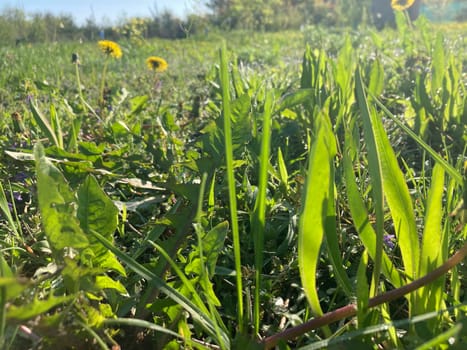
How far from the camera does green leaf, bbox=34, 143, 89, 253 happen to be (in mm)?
550

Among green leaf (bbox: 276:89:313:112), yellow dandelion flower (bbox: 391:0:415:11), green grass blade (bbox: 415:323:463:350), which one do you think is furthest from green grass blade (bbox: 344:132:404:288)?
yellow dandelion flower (bbox: 391:0:415:11)

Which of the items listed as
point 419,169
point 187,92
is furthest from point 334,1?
point 419,169

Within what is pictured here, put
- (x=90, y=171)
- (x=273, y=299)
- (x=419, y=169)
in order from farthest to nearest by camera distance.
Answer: (x=419, y=169), (x=90, y=171), (x=273, y=299)

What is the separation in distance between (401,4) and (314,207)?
3.49m

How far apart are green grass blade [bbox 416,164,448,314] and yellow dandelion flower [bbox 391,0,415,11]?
3139mm

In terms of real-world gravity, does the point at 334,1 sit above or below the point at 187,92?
above

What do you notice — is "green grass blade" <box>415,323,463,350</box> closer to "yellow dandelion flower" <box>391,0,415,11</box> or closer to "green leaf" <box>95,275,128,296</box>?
"green leaf" <box>95,275,128,296</box>

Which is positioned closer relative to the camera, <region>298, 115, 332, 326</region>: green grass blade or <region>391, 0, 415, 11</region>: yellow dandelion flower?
<region>298, 115, 332, 326</region>: green grass blade

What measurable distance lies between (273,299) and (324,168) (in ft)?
1.11

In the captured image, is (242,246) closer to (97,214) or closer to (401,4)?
(97,214)

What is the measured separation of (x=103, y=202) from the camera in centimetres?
68

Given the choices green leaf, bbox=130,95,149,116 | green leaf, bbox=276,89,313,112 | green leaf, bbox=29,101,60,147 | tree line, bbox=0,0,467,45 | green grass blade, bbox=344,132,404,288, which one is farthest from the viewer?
tree line, bbox=0,0,467,45

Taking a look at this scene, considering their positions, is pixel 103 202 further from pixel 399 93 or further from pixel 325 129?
pixel 399 93

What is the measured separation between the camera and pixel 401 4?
3.57 meters
